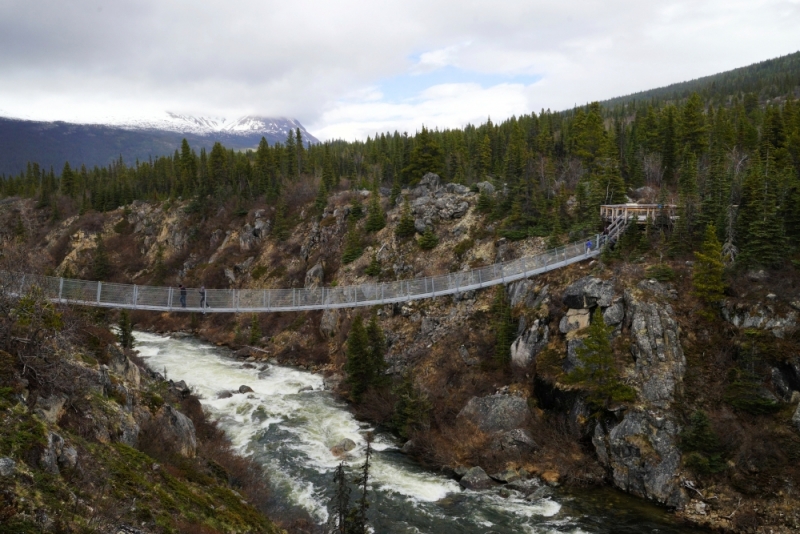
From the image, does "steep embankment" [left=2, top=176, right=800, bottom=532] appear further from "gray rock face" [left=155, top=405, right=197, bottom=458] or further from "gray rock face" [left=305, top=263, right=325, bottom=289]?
"gray rock face" [left=155, top=405, right=197, bottom=458]

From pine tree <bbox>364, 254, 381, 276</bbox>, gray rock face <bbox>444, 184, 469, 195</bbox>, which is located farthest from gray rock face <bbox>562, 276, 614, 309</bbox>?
gray rock face <bbox>444, 184, 469, 195</bbox>

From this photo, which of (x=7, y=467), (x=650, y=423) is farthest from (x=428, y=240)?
(x=7, y=467)

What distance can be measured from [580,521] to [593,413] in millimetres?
5694

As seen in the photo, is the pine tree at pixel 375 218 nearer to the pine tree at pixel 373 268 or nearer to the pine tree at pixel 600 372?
the pine tree at pixel 373 268

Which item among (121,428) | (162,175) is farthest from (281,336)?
(162,175)

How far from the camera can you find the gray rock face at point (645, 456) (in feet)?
64.8

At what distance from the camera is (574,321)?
26.1m

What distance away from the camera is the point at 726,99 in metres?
101

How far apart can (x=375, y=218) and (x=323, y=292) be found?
1874cm

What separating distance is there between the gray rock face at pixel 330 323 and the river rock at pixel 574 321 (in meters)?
18.5

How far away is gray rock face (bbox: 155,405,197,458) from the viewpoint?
15242 mm

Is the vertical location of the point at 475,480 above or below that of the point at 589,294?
below

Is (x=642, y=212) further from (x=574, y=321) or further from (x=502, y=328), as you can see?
(x=502, y=328)

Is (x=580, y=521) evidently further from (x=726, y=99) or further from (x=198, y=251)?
(x=726, y=99)
